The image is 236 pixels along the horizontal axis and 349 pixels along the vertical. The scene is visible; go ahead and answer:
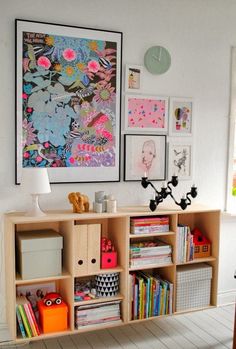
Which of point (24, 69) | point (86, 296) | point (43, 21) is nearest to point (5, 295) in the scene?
point (86, 296)

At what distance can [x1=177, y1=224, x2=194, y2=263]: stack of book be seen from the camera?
9.67ft

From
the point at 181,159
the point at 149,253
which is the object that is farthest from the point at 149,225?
the point at 181,159

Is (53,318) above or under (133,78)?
under

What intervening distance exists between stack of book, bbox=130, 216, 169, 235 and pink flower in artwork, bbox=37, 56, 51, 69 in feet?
3.77

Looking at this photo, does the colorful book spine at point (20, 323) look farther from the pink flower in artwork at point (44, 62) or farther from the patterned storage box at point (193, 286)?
the pink flower in artwork at point (44, 62)

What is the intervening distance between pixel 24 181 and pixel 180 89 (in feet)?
4.59

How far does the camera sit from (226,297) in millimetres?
3525

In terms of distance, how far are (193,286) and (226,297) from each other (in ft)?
2.19

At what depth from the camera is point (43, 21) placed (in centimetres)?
275

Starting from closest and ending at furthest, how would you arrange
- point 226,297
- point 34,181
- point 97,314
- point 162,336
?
point 34,181
point 97,314
point 162,336
point 226,297

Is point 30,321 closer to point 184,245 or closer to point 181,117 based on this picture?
point 184,245

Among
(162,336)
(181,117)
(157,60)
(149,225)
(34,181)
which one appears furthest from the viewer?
(181,117)

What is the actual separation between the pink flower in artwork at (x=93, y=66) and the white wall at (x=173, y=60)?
22 cm

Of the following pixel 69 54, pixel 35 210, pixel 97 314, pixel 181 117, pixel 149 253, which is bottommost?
pixel 97 314
